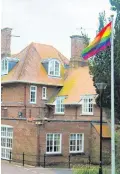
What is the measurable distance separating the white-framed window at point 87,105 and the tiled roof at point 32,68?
4.71 meters

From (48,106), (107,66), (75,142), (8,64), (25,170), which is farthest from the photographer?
(8,64)

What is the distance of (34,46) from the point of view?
4016 centimetres

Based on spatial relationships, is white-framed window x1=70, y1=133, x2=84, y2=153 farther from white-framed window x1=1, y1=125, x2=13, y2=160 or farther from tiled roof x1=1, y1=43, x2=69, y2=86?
tiled roof x1=1, y1=43, x2=69, y2=86

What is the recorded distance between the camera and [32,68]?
37.2 m

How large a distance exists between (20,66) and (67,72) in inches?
198

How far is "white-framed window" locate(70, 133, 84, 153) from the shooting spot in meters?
28.7

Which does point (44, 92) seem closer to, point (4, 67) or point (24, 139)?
point (4, 67)

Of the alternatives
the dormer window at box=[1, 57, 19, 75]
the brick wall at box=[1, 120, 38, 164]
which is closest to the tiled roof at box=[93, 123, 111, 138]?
the brick wall at box=[1, 120, 38, 164]

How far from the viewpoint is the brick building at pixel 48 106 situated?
27.4 metres

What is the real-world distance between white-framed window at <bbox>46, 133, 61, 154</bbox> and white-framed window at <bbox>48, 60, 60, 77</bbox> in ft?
36.5

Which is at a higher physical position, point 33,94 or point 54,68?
point 54,68

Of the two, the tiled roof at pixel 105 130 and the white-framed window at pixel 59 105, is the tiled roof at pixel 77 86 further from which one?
the tiled roof at pixel 105 130

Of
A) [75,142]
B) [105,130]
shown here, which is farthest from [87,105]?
[75,142]

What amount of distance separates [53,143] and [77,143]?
228 cm
